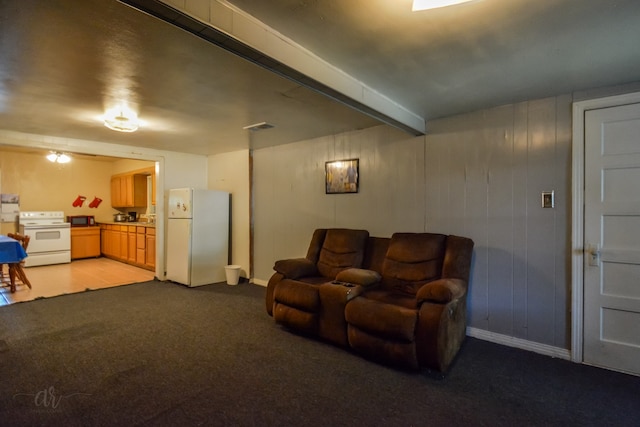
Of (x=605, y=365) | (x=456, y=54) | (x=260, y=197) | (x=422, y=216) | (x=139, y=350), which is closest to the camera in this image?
(x=456, y=54)

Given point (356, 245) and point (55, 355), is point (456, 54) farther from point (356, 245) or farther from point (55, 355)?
point (55, 355)

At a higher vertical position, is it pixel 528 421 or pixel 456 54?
pixel 456 54

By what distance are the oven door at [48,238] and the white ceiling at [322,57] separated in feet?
13.4

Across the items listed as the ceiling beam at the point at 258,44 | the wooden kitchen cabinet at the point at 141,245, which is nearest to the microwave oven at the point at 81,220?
the wooden kitchen cabinet at the point at 141,245

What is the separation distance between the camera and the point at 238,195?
533 centimetres

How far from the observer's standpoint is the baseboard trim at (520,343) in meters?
2.63

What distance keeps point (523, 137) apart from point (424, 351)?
206 centimetres

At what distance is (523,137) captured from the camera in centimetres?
281

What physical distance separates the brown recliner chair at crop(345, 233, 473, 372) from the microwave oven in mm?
7512

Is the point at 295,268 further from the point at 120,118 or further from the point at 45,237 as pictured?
the point at 45,237

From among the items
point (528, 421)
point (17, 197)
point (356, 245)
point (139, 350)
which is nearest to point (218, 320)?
point (139, 350)

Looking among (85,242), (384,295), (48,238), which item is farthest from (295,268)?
(85,242)

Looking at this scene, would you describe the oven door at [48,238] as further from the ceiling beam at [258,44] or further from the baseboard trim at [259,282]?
the ceiling beam at [258,44]

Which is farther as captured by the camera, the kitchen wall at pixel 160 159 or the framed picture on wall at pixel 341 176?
the kitchen wall at pixel 160 159
